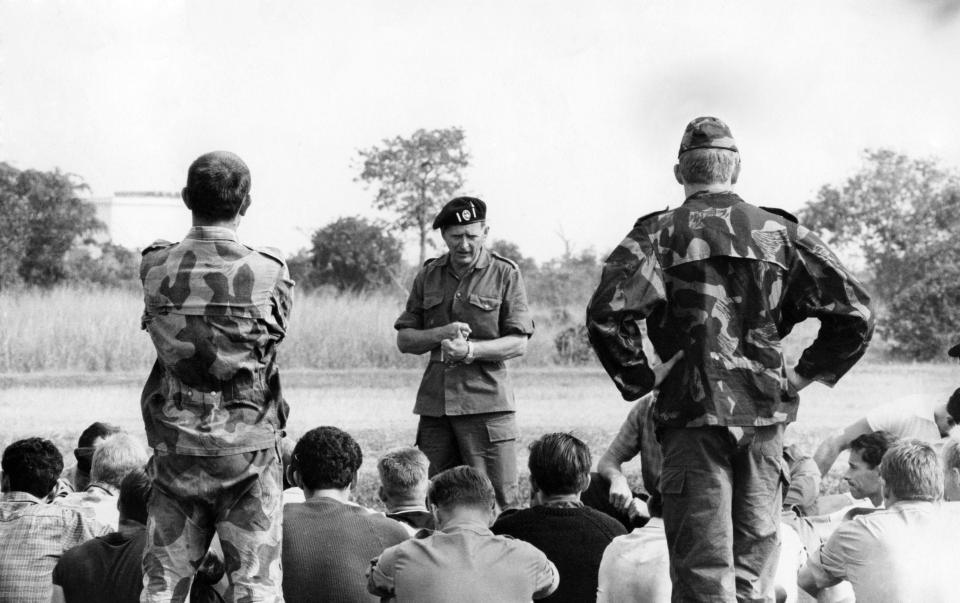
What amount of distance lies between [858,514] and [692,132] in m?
1.87

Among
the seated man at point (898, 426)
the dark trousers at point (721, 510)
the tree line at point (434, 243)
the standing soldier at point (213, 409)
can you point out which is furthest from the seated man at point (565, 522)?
the tree line at point (434, 243)

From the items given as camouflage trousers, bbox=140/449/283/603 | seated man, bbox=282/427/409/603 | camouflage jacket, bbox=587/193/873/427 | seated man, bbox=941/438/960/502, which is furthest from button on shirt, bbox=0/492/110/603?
seated man, bbox=941/438/960/502

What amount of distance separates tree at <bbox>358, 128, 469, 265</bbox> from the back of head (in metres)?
10.5

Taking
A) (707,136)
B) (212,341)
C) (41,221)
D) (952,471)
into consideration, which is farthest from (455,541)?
(41,221)

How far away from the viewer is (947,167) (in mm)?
14562

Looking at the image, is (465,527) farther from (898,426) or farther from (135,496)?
(898,426)

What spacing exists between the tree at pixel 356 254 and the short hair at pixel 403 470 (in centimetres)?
933

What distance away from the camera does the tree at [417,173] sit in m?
14.1

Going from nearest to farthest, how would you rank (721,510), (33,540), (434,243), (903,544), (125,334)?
(721,510) < (903,544) < (33,540) < (125,334) < (434,243)

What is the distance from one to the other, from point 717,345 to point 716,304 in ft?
0.38

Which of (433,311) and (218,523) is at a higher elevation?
(433,311)

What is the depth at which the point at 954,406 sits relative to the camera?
611cm

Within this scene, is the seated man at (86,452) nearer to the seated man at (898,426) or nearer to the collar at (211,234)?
the collar at (211,234)

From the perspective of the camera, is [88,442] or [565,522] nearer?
[565,522]
